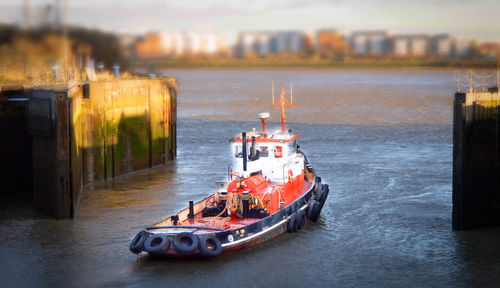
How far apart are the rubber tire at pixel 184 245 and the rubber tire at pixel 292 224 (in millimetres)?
4219

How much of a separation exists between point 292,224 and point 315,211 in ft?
5.17

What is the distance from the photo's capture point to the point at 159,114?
120ft

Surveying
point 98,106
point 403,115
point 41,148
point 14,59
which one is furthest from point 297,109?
point 41,148

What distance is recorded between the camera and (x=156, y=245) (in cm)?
1961

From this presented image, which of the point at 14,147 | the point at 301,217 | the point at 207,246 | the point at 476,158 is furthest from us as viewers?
the point at 14,147

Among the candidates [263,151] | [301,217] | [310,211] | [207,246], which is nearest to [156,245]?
[207,246]

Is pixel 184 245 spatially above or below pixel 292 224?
above

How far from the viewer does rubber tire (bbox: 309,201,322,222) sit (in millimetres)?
24359

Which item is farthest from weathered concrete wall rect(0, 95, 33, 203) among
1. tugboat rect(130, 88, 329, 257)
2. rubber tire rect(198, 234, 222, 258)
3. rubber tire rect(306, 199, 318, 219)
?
rubber tire rect(198, 234, 222, 258)

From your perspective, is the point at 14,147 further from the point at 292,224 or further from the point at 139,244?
the point at 292,224

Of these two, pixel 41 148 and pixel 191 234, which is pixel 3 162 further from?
pixel 191 234

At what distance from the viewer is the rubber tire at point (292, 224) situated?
23000 mm

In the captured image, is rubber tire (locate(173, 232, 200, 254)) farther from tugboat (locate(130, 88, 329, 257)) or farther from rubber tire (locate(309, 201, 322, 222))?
rubber tire (locate(309, 201, 322, 222))

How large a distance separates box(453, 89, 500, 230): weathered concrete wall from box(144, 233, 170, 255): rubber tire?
27.7 feet
